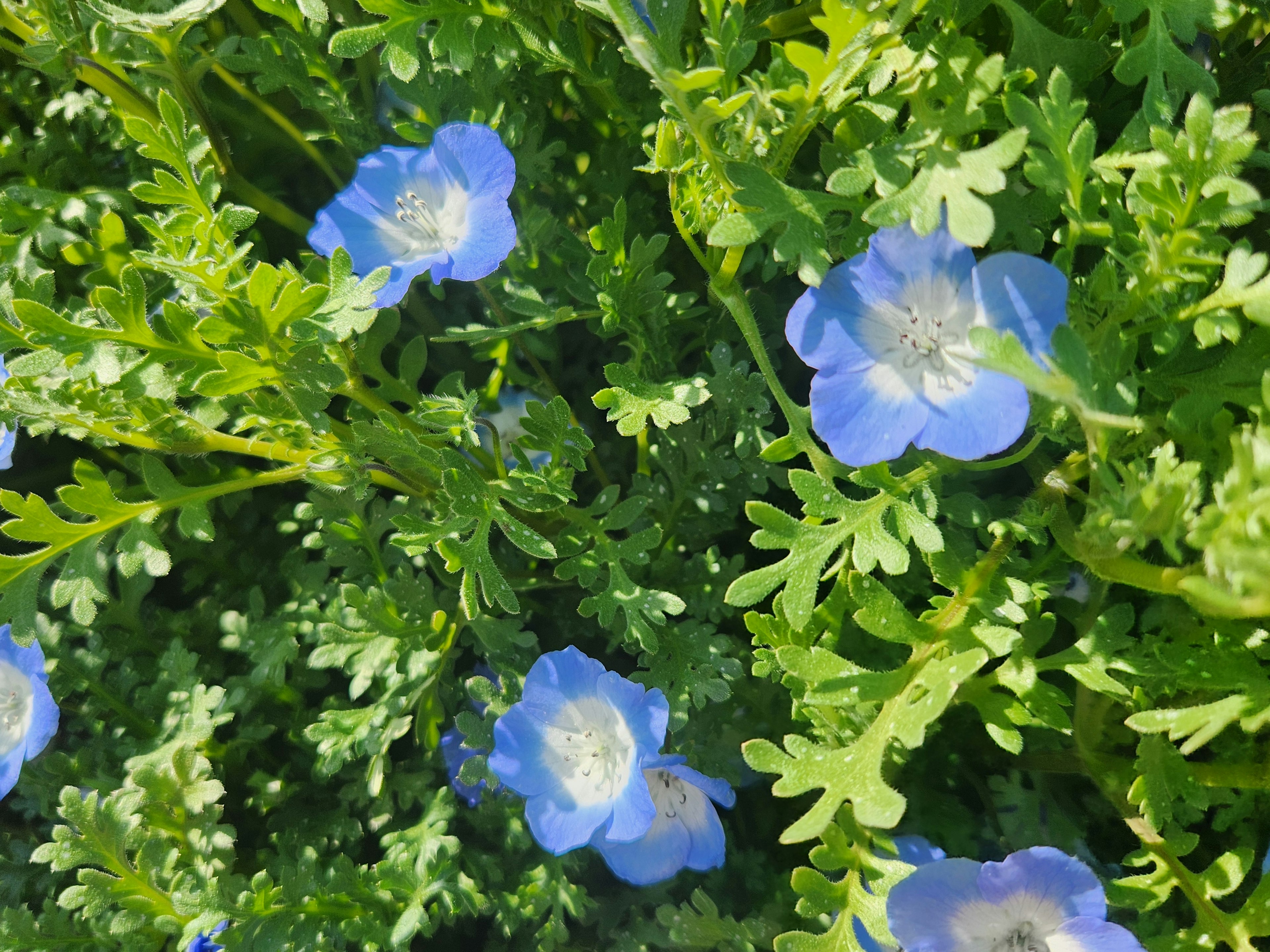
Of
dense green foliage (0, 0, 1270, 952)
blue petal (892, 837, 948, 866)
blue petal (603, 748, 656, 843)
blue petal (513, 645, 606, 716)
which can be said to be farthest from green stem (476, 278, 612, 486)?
blue petal (892, 837, 948, 866)

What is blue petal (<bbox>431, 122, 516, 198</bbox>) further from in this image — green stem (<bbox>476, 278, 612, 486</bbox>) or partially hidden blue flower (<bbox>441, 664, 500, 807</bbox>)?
partially hidden blue flower (<bbox>441, 664, 500, 807</bbox>)

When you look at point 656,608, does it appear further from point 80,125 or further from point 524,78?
point 80,125

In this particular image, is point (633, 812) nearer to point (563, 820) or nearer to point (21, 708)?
point (563, 820)

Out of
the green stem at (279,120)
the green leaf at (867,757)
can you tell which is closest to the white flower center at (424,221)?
the green stem at (279,120)

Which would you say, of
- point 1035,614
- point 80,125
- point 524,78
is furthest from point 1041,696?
point 80,125

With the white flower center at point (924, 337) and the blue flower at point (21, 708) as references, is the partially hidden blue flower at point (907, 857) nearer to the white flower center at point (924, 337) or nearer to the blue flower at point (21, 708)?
the white flower center at point (924, 337)
